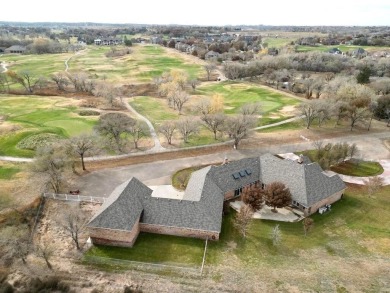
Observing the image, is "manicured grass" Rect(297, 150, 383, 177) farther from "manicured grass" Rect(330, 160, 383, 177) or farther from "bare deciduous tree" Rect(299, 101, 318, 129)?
"bare deciduous tree" Rect(299, 101, 318, 129)

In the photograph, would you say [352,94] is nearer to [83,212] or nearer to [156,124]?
[156,124]

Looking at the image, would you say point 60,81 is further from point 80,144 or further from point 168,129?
point 80,144

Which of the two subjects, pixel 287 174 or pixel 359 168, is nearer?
pixel 287 174

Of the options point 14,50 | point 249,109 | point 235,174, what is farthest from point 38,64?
point 235,174

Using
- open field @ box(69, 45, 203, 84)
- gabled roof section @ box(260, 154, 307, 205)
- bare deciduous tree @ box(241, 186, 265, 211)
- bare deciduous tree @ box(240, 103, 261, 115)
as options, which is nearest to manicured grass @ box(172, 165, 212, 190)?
bare deciduous tree @ box(241, 186, 265, 211)

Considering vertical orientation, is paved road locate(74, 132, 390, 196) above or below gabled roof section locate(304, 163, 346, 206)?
below

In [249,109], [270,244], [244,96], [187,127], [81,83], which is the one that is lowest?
[270,244]

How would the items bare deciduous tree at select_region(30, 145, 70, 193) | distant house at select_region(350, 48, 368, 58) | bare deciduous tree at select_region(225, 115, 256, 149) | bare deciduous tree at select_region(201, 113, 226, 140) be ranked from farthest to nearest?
distant house at select_region(350, 48, 368, 58)
bare deciduous tree at select_region(201, 113, 226, 140)
bare deciduous tree at select_region(225, 115, 256, 149)
bare deciduous tree at select_region(30, 145, 70, 193)
